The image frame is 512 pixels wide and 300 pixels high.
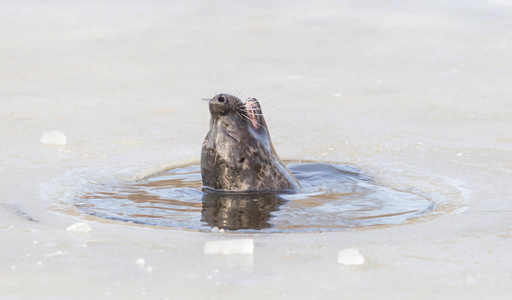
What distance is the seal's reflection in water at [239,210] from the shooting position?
468cm

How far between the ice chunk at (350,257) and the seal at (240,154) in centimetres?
188

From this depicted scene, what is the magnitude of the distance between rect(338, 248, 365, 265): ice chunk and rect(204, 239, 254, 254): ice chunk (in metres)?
0.41

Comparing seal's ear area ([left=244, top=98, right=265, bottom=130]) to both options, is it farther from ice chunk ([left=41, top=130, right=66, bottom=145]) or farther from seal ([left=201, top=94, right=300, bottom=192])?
ice chunk ([left=41, top=130, right=66, bottom=145])

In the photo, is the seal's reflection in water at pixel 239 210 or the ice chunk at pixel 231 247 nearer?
the ice chunk at pixel 231 247

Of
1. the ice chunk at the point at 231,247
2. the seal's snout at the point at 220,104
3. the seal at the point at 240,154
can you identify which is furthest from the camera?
the seal at the point at 240,154

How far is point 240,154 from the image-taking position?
218 inches

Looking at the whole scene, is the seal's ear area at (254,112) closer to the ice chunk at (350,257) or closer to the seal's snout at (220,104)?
the seal's snout at (220,104)

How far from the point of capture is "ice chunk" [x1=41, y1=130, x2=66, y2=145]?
6.64m

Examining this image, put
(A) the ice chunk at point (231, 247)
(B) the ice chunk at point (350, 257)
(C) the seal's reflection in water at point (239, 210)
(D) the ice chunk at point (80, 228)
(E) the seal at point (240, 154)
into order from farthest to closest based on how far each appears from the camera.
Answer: (E) the seal at point (240, 154), (C) the seal's reflection in water at point (239, 210), (D) the ice chunk at point (80, 228), (A) the ice chunk at point (231, 247), (B) the ice chunk at point (350, 257)

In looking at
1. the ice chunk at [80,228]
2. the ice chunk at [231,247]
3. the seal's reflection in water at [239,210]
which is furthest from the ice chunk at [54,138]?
the ice chunk at [231,247]

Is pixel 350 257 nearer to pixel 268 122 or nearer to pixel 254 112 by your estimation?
pixel 254 112

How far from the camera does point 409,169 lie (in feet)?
20.0

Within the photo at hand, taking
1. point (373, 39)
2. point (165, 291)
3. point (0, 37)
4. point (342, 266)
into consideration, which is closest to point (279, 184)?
point (342, 266)

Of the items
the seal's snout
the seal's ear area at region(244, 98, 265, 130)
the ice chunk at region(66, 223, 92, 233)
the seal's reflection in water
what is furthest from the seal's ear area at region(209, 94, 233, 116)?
the ice chunk at region(66, 223, 92, 233)
